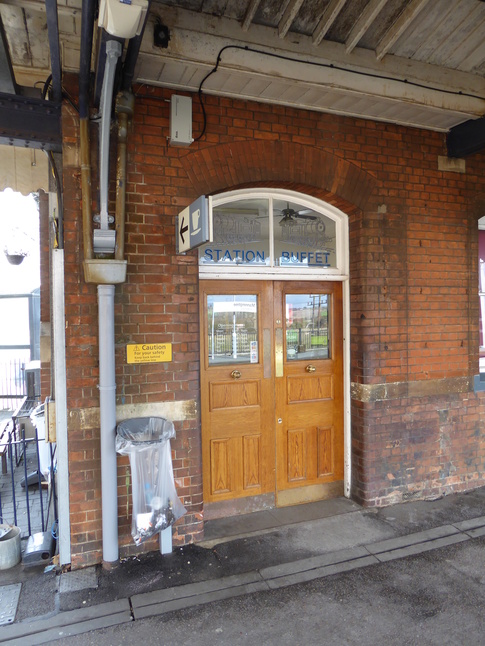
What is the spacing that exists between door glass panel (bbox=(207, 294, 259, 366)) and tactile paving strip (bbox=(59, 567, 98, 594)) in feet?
6.85

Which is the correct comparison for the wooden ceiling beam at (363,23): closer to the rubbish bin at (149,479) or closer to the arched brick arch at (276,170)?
the arched brick arch at (276,170)

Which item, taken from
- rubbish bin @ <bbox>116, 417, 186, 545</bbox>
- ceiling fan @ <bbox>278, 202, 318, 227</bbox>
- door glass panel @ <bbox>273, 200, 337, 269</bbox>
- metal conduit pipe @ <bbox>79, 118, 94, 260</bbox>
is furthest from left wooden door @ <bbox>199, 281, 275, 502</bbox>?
metal conduit pipe @ <bbox>79, 118, 94, 260</bbox>

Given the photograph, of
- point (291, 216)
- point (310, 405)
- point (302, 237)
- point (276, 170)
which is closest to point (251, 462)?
point (310, 405)

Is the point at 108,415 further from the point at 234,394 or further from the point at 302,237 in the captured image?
the point at 302,237

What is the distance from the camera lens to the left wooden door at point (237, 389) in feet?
14.7

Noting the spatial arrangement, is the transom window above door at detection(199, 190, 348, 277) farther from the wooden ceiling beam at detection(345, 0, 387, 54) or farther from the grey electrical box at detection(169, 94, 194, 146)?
the wooden ceiling beam at detection(345, 0, 387, 54)

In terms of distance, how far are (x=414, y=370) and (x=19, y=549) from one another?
4241 mm

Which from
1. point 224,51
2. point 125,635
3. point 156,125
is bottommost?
point 125,635

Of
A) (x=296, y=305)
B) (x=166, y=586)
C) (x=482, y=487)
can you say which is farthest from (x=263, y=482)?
(x=482, y=487)

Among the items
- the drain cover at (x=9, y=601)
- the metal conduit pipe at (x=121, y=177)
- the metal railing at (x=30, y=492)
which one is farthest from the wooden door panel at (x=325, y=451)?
the drain cover at (x=9, y=601)

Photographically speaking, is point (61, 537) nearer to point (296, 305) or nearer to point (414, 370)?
point (296, 305)

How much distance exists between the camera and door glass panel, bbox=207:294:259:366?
4527mm

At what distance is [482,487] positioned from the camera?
5.26m

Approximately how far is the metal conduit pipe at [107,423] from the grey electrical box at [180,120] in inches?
57.2
